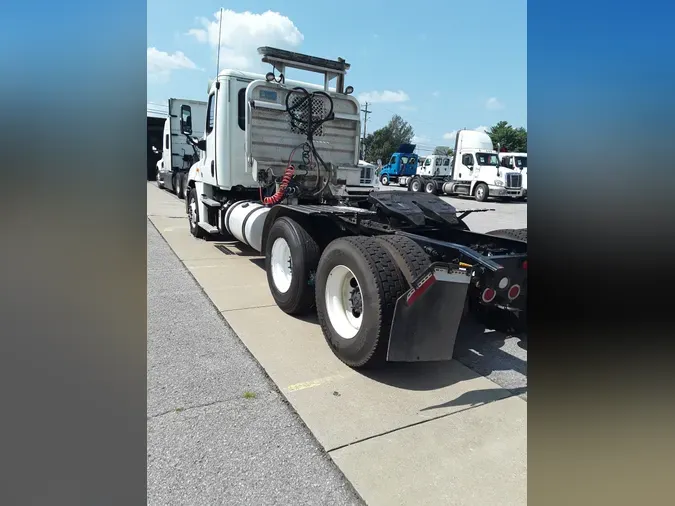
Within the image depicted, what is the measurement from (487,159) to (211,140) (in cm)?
1886

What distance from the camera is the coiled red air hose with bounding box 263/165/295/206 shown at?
20.7 ft

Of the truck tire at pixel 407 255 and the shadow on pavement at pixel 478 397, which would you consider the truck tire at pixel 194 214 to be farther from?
the shadow on pavement at pixel 478 397

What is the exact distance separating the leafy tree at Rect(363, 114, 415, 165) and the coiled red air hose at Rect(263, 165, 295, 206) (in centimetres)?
6614

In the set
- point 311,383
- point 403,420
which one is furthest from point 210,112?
point 403,420

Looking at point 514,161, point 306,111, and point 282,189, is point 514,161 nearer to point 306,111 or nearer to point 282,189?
point 306,111

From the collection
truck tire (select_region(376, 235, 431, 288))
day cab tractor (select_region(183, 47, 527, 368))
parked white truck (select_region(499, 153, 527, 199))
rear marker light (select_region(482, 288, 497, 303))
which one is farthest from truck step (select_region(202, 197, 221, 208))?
parked white truck (select_region(499, 153, 527, 199))

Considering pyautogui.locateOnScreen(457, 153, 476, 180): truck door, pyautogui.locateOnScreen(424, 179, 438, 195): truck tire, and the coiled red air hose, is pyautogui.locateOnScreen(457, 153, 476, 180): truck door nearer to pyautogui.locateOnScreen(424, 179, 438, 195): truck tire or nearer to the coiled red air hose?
pyautogui.locateOnScreen(424, 179, 438, 195): truck tire

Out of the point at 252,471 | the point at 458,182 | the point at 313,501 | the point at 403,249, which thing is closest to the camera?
the point at 313,501

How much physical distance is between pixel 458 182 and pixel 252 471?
23371mm

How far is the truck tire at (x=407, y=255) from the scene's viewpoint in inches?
132
